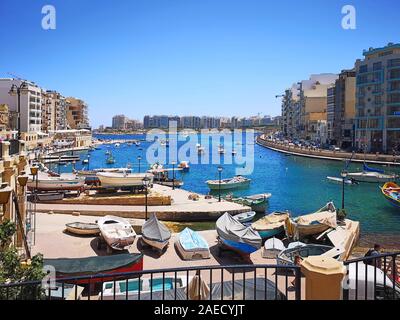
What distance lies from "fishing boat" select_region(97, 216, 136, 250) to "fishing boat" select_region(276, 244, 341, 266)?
6450mm

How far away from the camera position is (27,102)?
283 feet

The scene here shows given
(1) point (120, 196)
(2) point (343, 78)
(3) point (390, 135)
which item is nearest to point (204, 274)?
(1) point (120, 196)

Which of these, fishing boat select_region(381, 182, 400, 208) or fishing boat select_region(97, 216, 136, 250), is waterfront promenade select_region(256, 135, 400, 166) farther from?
fishing boat select_region(97, 216, 136, 250)

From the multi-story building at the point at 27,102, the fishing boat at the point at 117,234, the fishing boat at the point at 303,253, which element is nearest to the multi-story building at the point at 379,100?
the fishing boat at the point at 303,253

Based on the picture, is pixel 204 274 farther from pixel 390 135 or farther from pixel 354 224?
pixel 390 135

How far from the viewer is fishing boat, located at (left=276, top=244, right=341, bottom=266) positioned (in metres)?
15.4

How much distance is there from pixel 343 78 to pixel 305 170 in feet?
115

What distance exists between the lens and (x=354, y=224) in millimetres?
23734

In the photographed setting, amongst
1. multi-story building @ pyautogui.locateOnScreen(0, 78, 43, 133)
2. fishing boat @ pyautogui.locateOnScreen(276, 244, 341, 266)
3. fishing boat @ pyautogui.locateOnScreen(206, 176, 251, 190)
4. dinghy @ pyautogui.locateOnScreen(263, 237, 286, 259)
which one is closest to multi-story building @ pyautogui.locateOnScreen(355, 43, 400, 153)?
fishing boat @ pyautogui.locateOnScreen(206, 176, 251, 190)

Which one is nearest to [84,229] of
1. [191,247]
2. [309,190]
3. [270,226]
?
[191,247]

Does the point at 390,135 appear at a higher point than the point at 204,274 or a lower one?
higher
